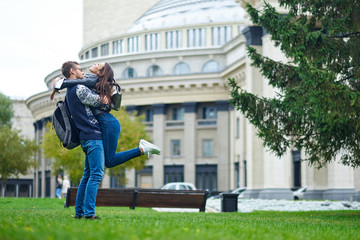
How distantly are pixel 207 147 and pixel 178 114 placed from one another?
5.23 meters

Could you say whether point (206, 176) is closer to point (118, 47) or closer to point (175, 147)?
point (175, 147)

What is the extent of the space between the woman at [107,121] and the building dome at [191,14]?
69643 mm

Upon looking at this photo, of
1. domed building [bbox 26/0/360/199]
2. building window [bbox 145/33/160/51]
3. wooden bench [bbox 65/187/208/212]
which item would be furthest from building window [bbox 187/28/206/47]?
wooden bench [bbox 65/187/208/212]

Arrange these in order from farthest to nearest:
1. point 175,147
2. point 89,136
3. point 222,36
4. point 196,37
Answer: point 196,37 → point 222,36 → point 175,147 → point 89,136

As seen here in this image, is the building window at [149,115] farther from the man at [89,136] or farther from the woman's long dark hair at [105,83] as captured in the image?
the man at [89,136]

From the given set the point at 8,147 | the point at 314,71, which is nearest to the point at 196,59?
the point at 8,147

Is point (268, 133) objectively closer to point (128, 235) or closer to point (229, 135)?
point (128, 235)

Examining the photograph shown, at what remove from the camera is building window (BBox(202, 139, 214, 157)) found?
72.2 m

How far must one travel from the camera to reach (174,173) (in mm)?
72562

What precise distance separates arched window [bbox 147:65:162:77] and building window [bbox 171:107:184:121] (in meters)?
4.48

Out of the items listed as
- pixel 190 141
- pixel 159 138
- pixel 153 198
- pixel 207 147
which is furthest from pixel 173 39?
pixel 153 198

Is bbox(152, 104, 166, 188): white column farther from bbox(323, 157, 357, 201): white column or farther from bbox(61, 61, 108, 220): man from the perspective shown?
bbox(61, 61, 108, 220): man

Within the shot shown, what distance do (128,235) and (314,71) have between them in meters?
8.88

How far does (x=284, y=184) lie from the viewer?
38.9 m
